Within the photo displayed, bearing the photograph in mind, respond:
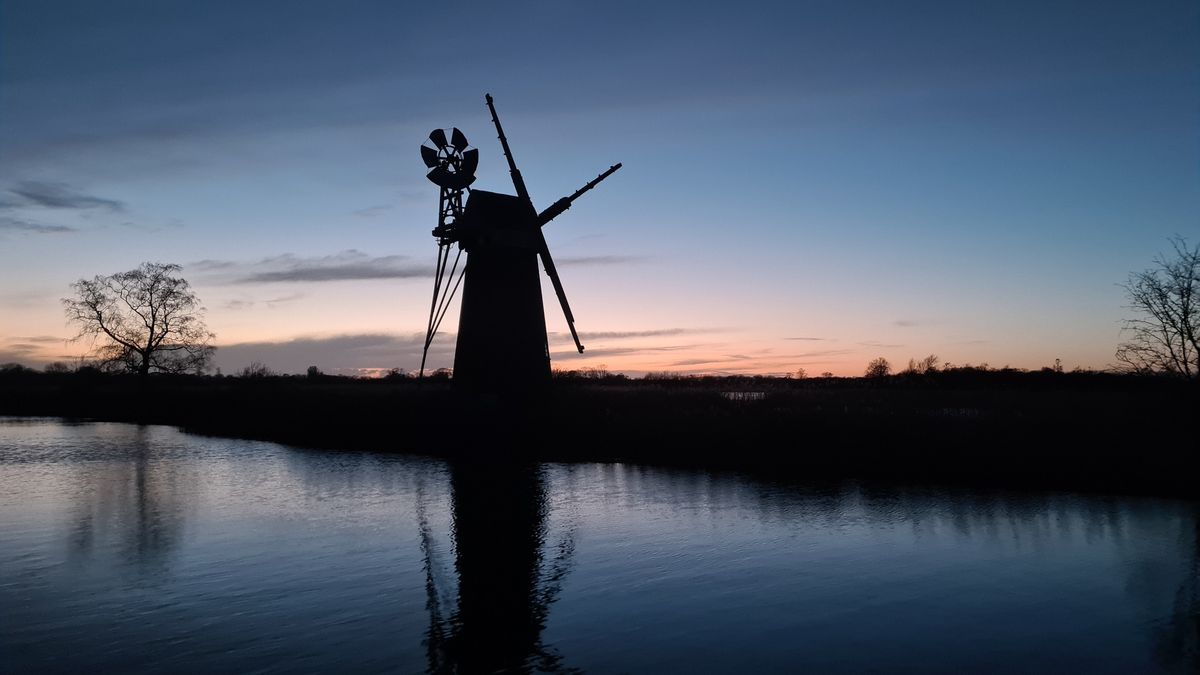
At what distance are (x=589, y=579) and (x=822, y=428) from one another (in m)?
15.5

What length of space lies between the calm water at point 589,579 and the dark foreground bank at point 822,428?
280cm

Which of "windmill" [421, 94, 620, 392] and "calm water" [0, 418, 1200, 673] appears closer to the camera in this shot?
"calm water" [0, 418, 1200, 673]

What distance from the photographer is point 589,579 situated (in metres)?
12.1

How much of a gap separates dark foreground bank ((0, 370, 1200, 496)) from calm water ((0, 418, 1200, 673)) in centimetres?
280

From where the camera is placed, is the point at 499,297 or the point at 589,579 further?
the point at 499,297

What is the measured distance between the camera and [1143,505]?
58.3 ft

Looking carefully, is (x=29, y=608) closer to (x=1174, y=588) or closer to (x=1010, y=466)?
(x=1174, y=588)

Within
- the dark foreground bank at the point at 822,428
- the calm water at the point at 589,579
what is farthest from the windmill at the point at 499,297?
the calm water at the point at 589,579

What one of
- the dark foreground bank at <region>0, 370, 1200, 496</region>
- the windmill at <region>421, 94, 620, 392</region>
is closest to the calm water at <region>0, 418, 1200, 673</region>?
the dark foreground bank at <region>0, 370, 1200, 496</region>

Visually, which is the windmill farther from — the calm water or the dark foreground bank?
the calm water

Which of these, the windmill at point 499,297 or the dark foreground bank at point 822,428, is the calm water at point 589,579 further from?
the windmill at point 499,297

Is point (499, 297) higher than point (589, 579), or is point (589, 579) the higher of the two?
point (499, 297)

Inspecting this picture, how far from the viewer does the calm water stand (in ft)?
29.2

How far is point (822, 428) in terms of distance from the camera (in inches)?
1009
